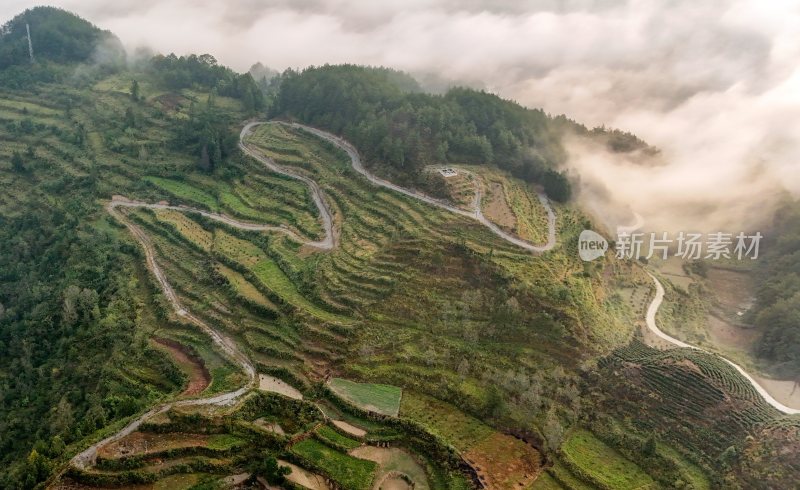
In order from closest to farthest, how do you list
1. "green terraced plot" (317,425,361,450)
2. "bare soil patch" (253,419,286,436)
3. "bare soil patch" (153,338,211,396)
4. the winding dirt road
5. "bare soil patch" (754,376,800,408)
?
1. "green terraced plot" (317,425,361,450)
2. "bare soil patch" (253,419,286,436)
3. "bare soil patch" (153,338,211,396)
4. the winding dirt road
5. "bare soil patch" (754,376,800,408)

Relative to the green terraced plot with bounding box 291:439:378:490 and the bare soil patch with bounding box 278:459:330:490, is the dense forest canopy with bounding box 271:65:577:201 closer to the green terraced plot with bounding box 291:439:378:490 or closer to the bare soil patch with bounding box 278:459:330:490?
the green terraced plot with bounding box 291:439:378:490

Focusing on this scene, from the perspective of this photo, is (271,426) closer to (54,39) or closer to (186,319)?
(186,319)

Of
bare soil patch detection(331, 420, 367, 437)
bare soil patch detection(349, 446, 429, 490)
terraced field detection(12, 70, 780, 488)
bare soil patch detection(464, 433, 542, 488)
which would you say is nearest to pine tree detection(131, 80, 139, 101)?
terraced field detection(12, 70, 780, 488)

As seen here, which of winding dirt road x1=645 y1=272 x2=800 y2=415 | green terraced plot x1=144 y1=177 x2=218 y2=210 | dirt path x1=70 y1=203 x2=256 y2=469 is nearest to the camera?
dirt path x1=70 y1=203 x2=256 y2=469

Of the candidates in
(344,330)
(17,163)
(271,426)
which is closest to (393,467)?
(271,426)

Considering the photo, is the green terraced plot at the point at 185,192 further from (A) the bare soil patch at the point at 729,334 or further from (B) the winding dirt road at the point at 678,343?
(A) the bare soil patch at the point at 729,334

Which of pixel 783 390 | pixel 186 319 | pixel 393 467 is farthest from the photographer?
pixel 186 319
